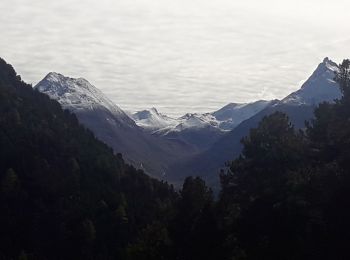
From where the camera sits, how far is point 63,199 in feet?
527

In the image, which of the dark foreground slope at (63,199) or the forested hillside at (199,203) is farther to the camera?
the dark foreground slope at (63,199)

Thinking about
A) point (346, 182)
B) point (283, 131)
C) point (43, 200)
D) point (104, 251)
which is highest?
point (283, 131)

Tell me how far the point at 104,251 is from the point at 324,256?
77.9 meters

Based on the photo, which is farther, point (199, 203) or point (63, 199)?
point (63, 199)

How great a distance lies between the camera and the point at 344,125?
318 ft

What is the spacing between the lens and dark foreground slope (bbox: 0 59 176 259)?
466 ft

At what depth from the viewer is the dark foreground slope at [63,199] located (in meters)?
142

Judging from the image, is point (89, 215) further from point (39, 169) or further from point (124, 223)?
point (39, 169)

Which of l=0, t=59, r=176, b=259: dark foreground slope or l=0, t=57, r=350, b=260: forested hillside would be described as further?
l=0, t=59, r=176, b=259: dark foreground slope

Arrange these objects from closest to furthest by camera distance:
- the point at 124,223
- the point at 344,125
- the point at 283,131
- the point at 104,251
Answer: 1. the point at 344,125
2. the point at 283,131
3. the point at 104,251
4. the point at 124,223

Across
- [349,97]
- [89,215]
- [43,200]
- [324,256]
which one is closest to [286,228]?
[324,256]

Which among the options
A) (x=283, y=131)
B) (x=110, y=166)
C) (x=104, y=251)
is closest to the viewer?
(x=283, y=131)

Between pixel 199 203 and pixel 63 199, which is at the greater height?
Result: pixel 199 203

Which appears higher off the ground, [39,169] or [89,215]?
[39,169]
